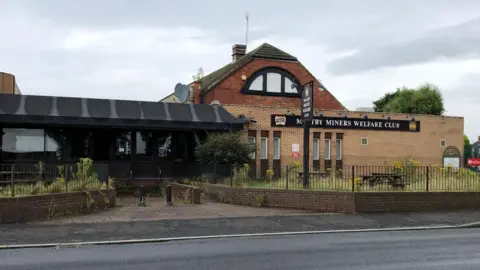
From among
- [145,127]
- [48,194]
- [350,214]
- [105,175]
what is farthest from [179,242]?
[145,127]

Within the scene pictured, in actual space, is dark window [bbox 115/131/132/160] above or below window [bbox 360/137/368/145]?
Answer: below

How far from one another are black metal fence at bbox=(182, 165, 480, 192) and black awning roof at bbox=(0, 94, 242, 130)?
6.47 m

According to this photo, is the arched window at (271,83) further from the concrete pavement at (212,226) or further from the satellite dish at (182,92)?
the concrete pavement at (212,226)

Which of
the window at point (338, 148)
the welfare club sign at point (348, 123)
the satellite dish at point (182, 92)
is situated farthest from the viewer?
the satellite dish at point (182, 92)

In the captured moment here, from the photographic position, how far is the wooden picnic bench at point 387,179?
17734mm

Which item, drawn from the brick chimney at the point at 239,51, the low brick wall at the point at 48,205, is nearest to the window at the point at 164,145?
the low brick wall at the point at 48,205

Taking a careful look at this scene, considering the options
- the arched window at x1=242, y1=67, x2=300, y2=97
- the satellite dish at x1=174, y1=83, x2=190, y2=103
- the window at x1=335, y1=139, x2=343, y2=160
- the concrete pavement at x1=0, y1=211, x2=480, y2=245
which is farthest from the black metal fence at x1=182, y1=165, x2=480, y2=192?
Result: the arched window at x1=242, y1=67, x2=300, y2=97

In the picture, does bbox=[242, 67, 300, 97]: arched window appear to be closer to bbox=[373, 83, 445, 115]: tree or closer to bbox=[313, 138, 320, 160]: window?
bbox=[313, 138, 320, 160]: window

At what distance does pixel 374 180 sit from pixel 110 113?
495 inches

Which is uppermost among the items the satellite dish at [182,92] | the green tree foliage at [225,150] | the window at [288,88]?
the window at [288,88]

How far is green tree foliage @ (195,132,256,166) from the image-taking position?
70.6 feet

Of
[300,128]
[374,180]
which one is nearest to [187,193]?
[374,180]

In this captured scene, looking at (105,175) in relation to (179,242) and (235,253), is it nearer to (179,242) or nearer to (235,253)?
(179,242)

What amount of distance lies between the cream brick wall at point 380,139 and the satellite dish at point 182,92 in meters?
5.06
